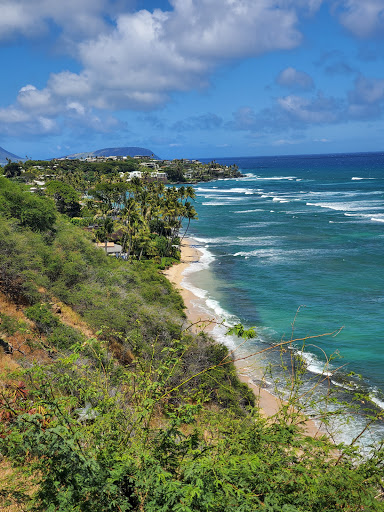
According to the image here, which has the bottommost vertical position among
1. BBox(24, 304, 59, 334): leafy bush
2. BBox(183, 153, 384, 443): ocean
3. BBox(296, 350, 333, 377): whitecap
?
BBox(296, 350, 333, 377): whitecap

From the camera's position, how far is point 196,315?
93.7 feet

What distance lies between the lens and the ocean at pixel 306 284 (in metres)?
21.5

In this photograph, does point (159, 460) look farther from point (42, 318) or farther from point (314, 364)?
point (314, 364)

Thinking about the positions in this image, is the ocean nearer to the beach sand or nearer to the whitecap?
the whitecap

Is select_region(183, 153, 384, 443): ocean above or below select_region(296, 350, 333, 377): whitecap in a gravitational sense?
above

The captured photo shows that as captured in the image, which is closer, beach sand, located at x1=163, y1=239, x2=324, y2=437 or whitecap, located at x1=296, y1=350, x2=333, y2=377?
beach sand, located at x1=163, y1=239, x2=324, y2=437

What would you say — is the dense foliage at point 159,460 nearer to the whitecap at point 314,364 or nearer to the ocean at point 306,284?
the ocean at point 306,284

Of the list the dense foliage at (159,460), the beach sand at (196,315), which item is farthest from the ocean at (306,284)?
the dense foliage at (159,460)

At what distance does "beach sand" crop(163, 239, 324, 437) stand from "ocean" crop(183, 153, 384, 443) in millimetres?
628

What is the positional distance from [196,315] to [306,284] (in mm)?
12613

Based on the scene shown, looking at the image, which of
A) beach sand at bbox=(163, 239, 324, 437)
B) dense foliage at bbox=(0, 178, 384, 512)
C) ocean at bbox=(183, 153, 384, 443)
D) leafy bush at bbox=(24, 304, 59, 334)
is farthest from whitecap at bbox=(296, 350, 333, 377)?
dense foliage at bbox=(0, 178, 384, 512)

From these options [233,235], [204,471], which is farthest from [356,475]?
[233,235]

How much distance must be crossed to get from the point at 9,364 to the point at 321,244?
44.5m

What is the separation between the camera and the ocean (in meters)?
21.5
